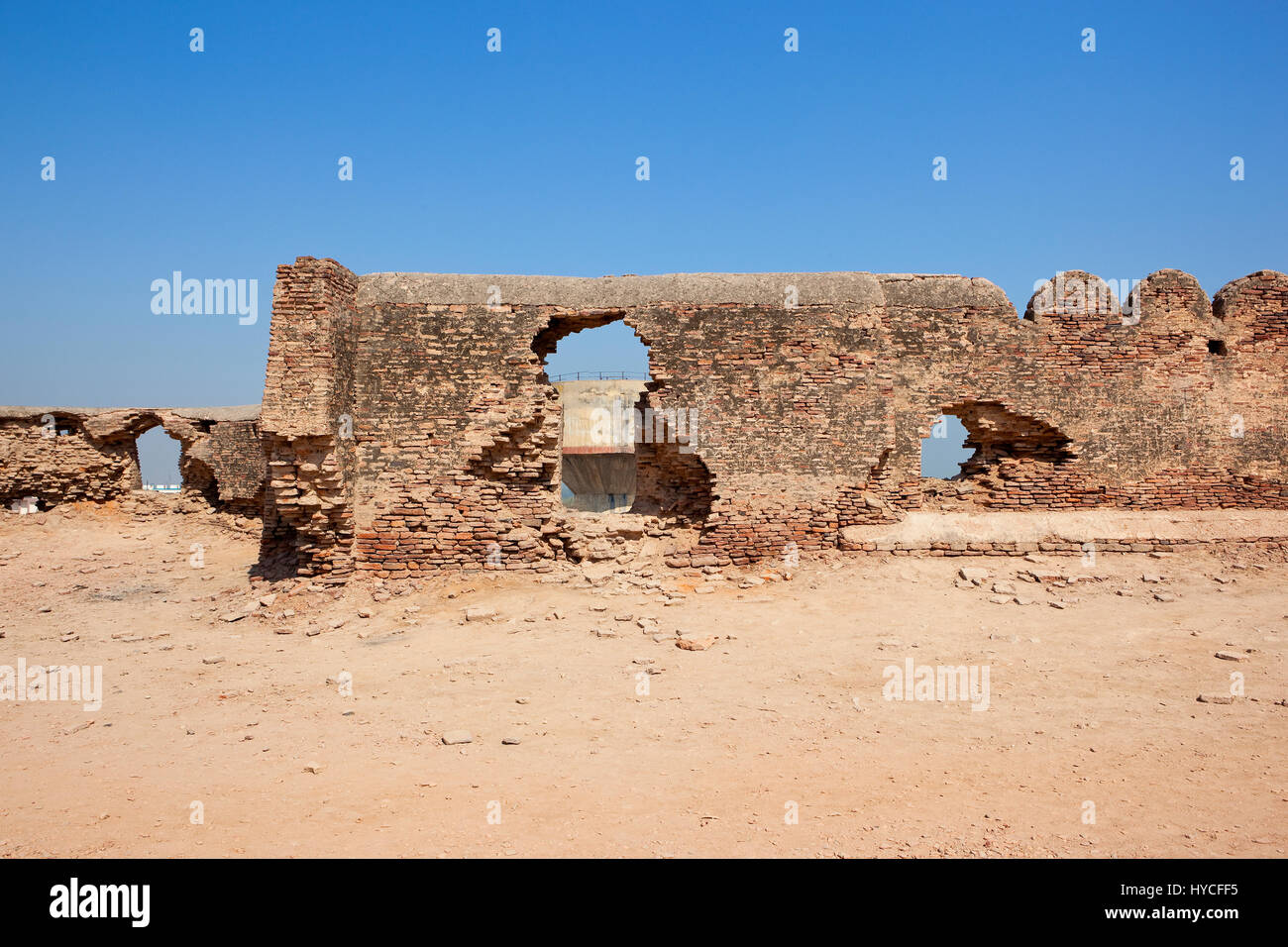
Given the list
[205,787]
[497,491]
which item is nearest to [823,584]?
[497,491]

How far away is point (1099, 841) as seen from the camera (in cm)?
367

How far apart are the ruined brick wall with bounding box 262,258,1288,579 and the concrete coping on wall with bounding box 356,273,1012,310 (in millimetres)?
27

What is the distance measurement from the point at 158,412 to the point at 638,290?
10.4m

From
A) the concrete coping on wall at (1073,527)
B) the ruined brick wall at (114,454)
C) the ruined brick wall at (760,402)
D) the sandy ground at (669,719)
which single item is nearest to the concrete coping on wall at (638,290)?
the ruined brick wall at (760,402)


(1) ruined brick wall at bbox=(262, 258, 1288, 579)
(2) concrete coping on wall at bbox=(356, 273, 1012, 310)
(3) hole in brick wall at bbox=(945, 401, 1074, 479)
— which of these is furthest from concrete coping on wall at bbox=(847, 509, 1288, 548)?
(2) concrete coping on wall at bbox=(356, 273, 1012, 310)

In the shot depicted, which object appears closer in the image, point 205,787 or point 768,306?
point 205,787

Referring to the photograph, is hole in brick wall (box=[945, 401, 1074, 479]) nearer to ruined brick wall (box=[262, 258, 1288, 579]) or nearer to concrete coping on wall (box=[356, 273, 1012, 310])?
ruined brick wall (box=[262, 258, 1288, 579])

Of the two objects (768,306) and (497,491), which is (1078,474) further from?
(497,491)

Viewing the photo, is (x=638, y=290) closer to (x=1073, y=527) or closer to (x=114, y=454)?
(x=1073, y=527)

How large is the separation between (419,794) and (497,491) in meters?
5.16

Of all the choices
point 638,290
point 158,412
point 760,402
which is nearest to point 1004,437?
point 760,402

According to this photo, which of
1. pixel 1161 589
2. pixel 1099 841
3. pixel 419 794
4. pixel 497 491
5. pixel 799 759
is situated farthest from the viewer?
pixel 497 491

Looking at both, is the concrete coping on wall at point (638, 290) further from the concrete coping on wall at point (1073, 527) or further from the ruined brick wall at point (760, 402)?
the concrete coping on wall at point (1073, 527)

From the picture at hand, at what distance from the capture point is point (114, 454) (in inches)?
562
